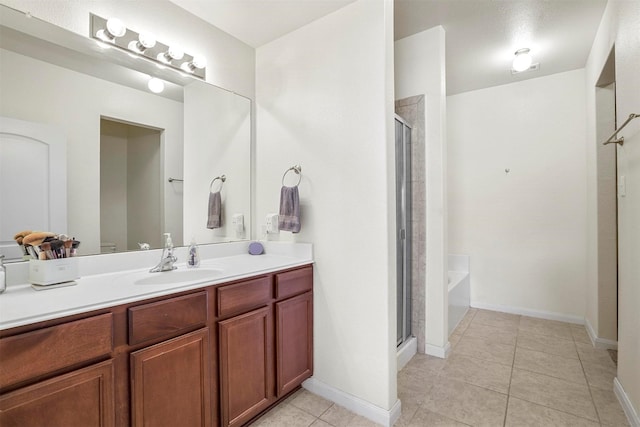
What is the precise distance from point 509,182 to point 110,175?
3.76m

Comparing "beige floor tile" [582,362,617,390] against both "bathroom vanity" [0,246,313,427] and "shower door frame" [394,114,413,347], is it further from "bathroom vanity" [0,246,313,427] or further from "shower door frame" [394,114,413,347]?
"bathroom vanity" [0,246,313,427]

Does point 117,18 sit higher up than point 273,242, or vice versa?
point 117,18

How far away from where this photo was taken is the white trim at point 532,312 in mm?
3137

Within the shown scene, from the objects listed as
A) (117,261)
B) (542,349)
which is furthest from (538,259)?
(117,261)

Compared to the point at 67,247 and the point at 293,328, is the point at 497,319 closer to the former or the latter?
the point at 293,328

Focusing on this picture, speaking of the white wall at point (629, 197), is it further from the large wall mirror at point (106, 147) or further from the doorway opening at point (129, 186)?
the doorway opening at point (129, 186)

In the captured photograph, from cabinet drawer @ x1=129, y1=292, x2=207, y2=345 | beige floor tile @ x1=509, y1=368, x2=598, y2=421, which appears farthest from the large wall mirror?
beige floor tile @ x1=509, y1=368, x2=598, y2=421

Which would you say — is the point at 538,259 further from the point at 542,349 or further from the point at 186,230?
the point at 186,230

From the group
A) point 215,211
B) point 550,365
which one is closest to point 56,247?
point 215,211

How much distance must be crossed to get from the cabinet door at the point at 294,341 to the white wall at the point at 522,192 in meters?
2.60

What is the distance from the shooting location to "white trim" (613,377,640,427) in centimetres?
156

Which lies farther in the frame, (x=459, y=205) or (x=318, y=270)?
(x=459, y=205)

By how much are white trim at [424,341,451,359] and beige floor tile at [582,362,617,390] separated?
2.93 feet

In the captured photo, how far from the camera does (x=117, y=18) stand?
164 cm
